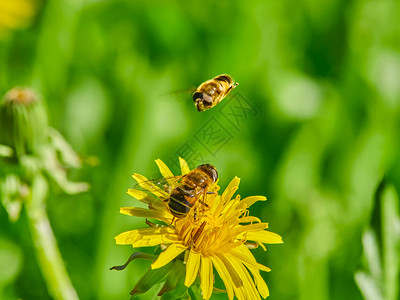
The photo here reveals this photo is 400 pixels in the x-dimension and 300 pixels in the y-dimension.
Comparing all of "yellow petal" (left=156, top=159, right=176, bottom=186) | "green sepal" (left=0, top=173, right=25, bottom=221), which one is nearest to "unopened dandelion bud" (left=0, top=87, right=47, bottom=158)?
"green sepal" (left=0, top=173, right=25, bottom=221)

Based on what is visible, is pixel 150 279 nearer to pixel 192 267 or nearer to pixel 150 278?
pixel 150 278

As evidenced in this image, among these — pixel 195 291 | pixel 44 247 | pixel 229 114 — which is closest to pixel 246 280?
pixel 195 291

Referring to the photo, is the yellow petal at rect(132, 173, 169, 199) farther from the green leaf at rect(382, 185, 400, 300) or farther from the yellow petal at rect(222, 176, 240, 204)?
the green leaf at rect(382, 185, 400, 300)

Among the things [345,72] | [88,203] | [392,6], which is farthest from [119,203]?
[392,6]

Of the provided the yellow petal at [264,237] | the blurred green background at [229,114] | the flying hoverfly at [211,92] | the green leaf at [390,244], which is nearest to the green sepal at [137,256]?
the yellow petal at [264,237]

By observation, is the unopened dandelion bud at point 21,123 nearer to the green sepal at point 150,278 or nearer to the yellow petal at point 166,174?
the yellow petal at point 166,174
